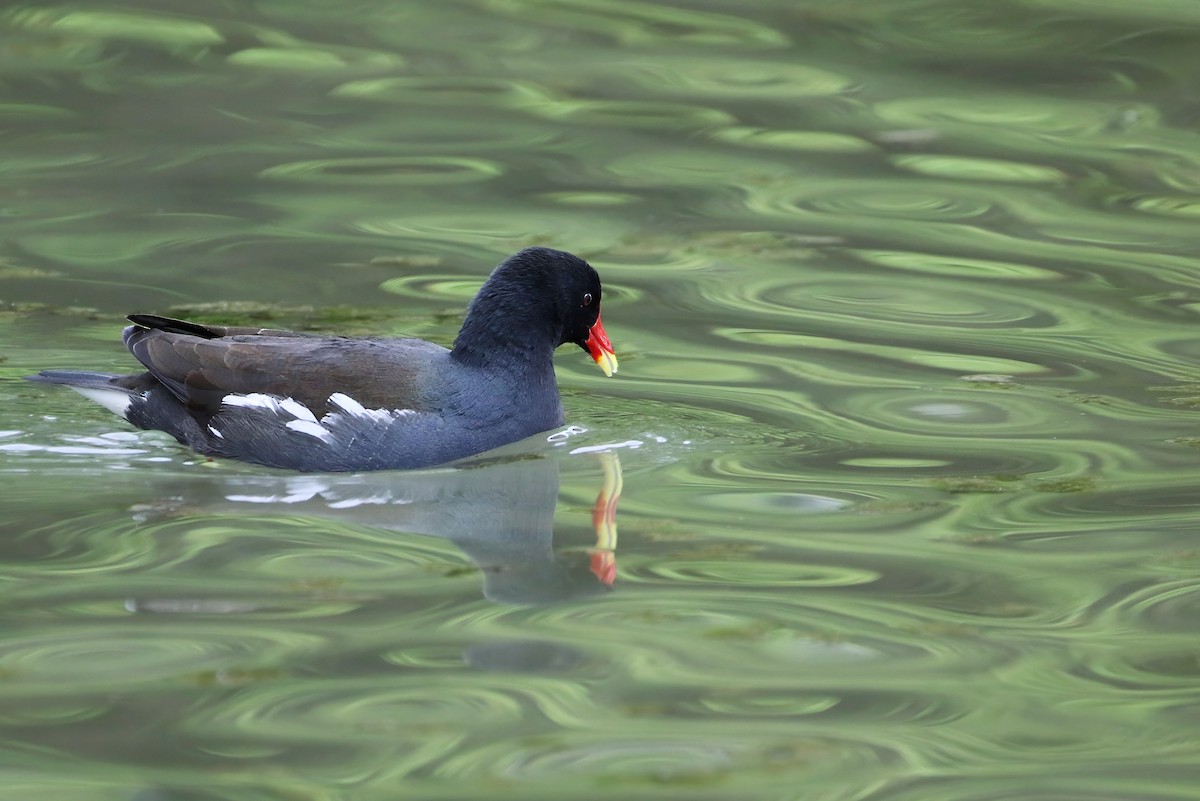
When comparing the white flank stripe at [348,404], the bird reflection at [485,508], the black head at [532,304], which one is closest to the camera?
the bird reflection at [485,508]

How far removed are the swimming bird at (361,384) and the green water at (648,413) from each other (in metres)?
0.17

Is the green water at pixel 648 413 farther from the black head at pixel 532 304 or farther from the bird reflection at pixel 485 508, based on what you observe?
the black head at pixel 532 304

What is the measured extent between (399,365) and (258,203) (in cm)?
411

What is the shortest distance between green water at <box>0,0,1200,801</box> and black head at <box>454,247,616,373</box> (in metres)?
0.49

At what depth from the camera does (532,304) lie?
7805 millimetres

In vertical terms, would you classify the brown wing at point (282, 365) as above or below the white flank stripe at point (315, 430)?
above

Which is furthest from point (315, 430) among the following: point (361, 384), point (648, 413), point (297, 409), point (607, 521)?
point (648, 413)

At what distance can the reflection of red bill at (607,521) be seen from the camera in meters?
6.27

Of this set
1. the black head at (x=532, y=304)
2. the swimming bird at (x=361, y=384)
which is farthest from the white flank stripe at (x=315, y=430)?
the black head at (x=532, y=304)

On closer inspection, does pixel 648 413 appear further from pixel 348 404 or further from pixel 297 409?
pixel 297 409

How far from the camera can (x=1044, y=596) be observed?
6.00 m

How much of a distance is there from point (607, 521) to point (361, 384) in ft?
3.99

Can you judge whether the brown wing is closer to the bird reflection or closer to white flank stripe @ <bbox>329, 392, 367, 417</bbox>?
white flank stripe @ <bbox>329, 392, 367, 417</bbox>

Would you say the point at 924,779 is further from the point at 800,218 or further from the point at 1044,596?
the point at 800,218
